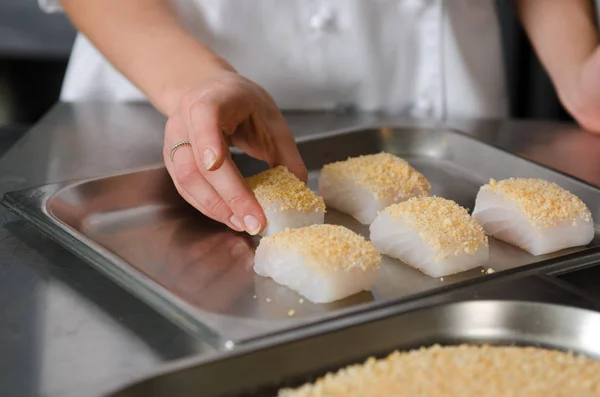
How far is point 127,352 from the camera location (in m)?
0.90

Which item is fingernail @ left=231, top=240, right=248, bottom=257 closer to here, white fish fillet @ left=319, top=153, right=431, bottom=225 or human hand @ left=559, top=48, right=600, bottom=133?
white fish fillet @ left=319, top=153, right=431, bottom=225

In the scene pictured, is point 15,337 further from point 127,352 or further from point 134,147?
point 134,147

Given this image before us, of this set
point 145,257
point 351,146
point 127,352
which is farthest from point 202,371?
point 351,146

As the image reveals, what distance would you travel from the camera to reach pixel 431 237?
3.64 ft

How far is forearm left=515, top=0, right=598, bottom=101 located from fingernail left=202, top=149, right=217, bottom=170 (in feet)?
2.97

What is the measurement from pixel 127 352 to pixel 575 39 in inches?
50.7

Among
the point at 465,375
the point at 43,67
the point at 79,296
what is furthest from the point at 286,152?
the point at 43,67

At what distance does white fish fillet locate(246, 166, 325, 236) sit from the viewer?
48.0 inches

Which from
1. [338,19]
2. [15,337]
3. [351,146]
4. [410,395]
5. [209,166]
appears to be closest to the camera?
[410,395]

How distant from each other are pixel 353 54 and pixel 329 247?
790 millimetres

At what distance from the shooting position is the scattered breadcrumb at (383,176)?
4.28 ft

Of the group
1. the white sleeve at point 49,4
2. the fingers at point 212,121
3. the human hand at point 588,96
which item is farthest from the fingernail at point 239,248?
the white sleeve at point 49,4

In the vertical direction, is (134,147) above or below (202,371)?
below

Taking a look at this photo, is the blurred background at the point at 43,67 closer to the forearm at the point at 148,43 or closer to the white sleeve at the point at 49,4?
the white sleeve at the point at 49,4
